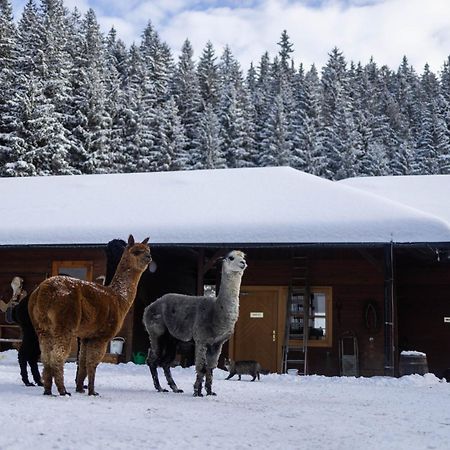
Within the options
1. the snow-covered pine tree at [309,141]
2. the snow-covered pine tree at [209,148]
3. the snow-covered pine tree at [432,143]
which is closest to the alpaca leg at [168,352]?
the snow-covered pine tree at [209,148]

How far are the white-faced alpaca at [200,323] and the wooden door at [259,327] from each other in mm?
8175

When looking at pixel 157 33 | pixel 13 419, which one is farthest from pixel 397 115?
pixel 13 419

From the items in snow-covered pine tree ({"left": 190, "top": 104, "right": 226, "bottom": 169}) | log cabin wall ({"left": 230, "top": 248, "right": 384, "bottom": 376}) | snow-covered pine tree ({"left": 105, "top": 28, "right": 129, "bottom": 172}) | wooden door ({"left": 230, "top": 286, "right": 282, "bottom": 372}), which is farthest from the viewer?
snow-covered pine tree ({"left": 190, "top": 104, "right": 226, "bottom": 169})

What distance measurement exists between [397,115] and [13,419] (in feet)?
248

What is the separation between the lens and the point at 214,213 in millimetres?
17047

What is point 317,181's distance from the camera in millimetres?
19609

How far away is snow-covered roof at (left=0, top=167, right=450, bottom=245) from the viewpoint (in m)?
15.3

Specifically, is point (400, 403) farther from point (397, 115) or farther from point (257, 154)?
point (397, 115)

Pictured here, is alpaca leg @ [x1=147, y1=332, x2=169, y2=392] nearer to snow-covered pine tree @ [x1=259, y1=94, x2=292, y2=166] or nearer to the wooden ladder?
the wooden ladder

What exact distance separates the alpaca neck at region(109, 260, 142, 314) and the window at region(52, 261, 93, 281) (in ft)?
29.3

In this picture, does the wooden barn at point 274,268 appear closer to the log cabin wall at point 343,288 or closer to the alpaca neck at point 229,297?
the log cabin wall at point 343,288

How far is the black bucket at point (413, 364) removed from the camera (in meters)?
14.1

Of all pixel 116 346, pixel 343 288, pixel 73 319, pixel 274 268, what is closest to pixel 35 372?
pixel 73 319

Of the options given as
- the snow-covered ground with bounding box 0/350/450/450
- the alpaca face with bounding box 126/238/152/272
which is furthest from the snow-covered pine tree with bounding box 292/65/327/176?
the alpaca face with bounding box 126/238/152/272
